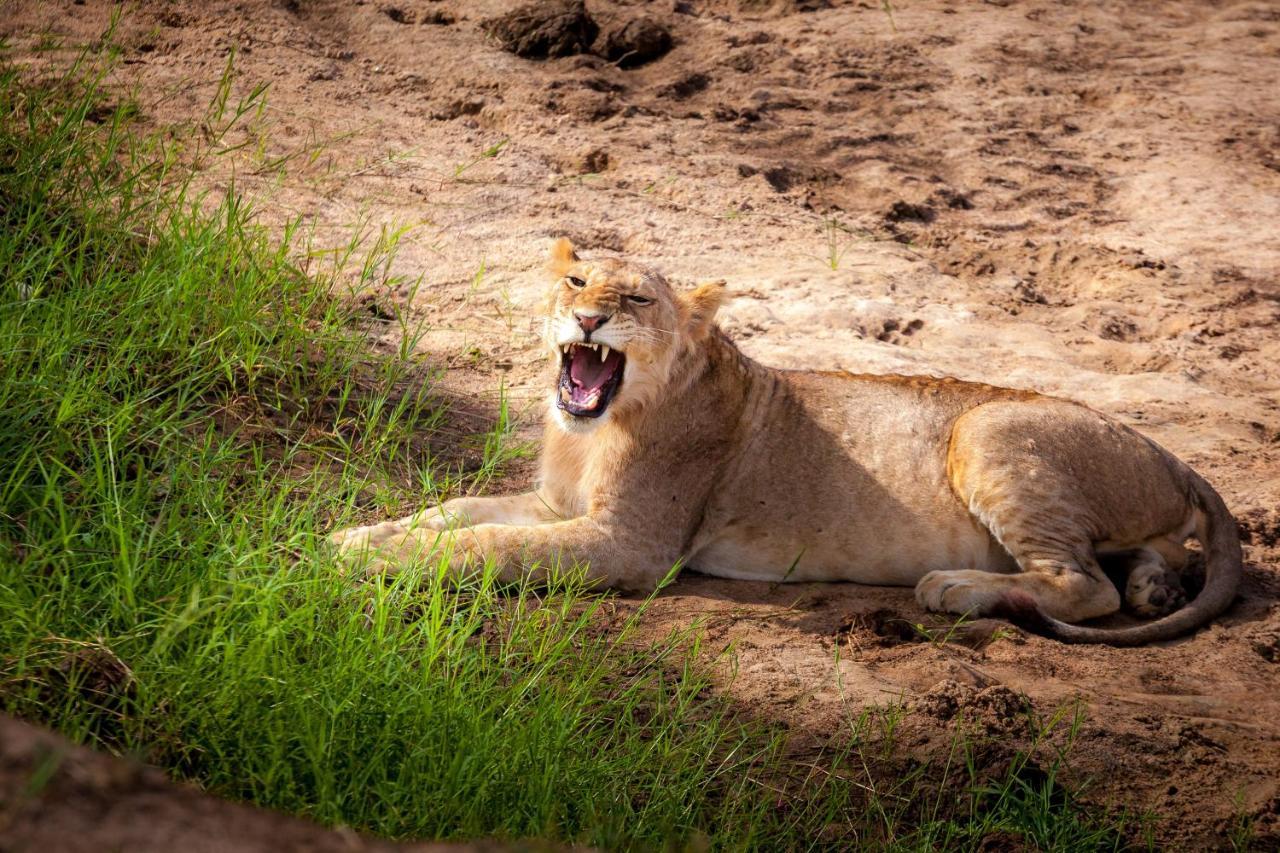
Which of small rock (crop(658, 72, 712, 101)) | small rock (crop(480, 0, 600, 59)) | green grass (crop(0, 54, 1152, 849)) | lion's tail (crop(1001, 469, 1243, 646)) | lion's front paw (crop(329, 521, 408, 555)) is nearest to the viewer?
green grass (crop(0, 54, 1152, 849))

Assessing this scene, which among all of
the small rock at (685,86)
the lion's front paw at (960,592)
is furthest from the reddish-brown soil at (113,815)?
the small rock at (685,86)

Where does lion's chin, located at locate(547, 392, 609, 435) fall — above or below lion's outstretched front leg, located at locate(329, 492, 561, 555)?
above

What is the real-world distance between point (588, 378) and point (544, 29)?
5107mm

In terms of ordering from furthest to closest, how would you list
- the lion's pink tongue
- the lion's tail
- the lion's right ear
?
the lion's right ear < the lion's pink tongue < the lion's tail

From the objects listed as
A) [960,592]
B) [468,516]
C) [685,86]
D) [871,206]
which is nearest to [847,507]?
[960,592]

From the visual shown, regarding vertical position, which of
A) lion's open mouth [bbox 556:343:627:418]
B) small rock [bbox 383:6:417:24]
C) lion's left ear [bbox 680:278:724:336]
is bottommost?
lion's open mouth [bbox 556:343:627:418]

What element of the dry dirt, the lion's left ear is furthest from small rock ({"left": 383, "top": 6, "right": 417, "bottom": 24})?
the lion's left ear

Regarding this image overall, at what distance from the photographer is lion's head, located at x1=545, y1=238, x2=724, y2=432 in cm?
472

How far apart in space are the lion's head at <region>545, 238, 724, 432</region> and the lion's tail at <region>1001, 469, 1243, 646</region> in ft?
4.90

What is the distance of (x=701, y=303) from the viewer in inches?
199

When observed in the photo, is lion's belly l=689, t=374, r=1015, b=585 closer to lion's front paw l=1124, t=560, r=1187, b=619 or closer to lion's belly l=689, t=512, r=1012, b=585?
lion's belly l=689, t=512, r=1012, b=585

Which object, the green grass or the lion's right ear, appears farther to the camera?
the lion's right ear

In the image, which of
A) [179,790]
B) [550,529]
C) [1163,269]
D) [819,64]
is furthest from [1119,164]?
[179,790]

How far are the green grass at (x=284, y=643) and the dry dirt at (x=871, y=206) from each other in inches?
13.0
